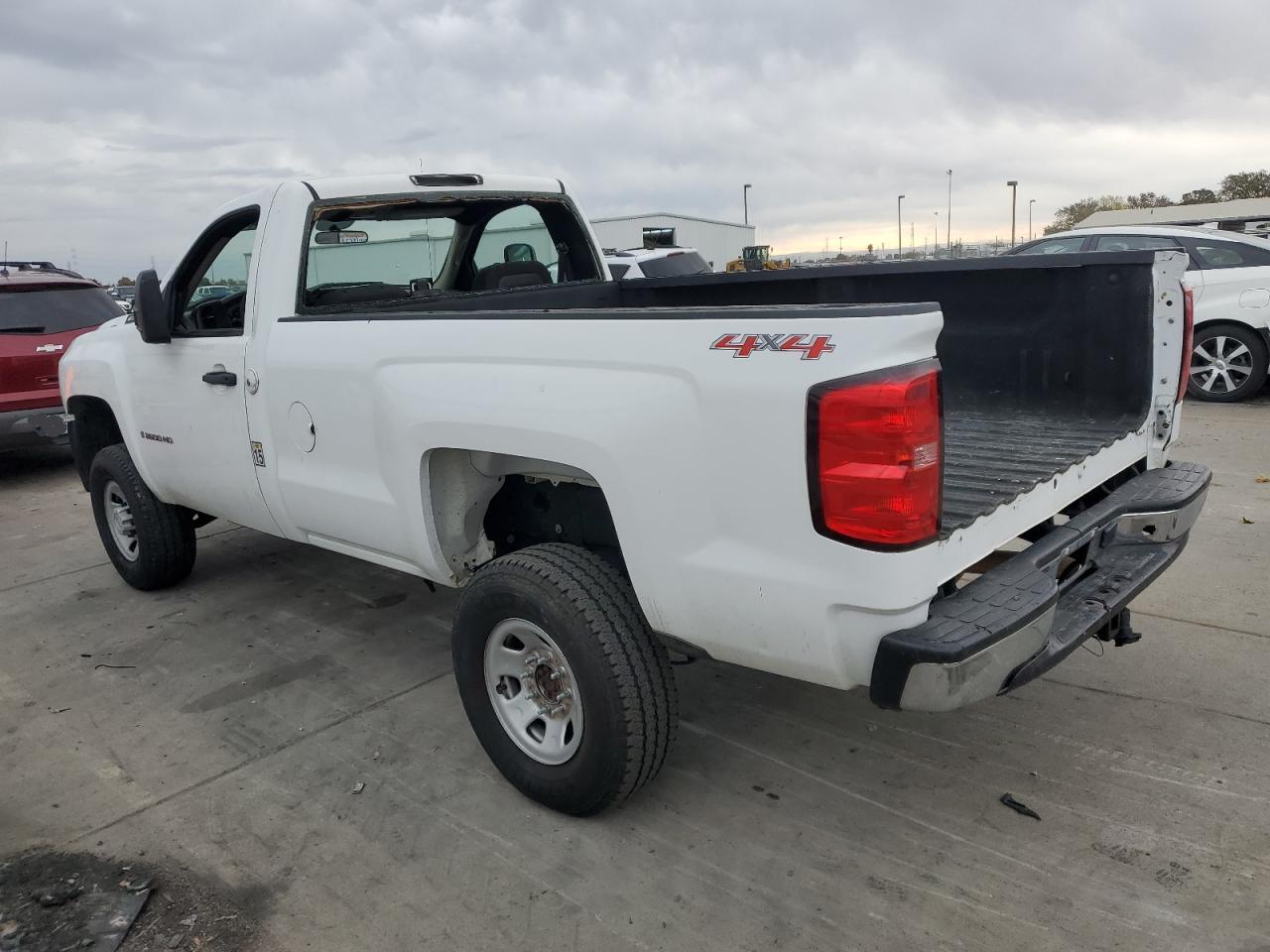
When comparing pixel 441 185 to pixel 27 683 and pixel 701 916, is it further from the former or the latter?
pixel 701 916

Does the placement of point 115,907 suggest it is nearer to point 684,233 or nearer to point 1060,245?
point 1060,245

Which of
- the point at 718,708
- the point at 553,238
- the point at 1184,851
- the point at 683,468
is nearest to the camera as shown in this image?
the point at 683,468

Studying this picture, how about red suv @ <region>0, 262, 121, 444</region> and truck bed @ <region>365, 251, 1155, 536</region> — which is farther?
red suv @ <region>0, 262, 121, 444</region>

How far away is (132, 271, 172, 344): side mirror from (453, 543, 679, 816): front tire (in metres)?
2.15

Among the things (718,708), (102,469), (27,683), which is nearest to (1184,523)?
(718,708)

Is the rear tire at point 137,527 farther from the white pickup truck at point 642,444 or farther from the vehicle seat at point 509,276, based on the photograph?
the vehicle seat at point 509,276

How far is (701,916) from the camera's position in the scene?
2.54 metres

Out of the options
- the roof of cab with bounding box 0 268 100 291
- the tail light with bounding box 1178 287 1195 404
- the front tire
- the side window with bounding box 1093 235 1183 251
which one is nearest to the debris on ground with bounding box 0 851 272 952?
the front tire

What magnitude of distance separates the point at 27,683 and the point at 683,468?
350cm

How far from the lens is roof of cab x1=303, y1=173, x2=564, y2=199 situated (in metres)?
3.96

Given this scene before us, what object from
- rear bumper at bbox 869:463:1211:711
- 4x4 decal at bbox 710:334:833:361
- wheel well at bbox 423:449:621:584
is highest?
4x4 decal at bbox 710:334:833:361

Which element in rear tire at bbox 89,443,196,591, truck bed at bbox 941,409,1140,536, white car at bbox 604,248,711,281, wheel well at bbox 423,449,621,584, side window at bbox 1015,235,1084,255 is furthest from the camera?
white car at bbox 604,248,711,281

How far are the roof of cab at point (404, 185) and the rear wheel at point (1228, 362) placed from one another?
24.4 ft

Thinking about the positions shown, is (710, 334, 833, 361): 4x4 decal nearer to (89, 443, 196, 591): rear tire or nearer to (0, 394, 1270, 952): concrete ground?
(0, 394, 1270, 952): concrete ground
